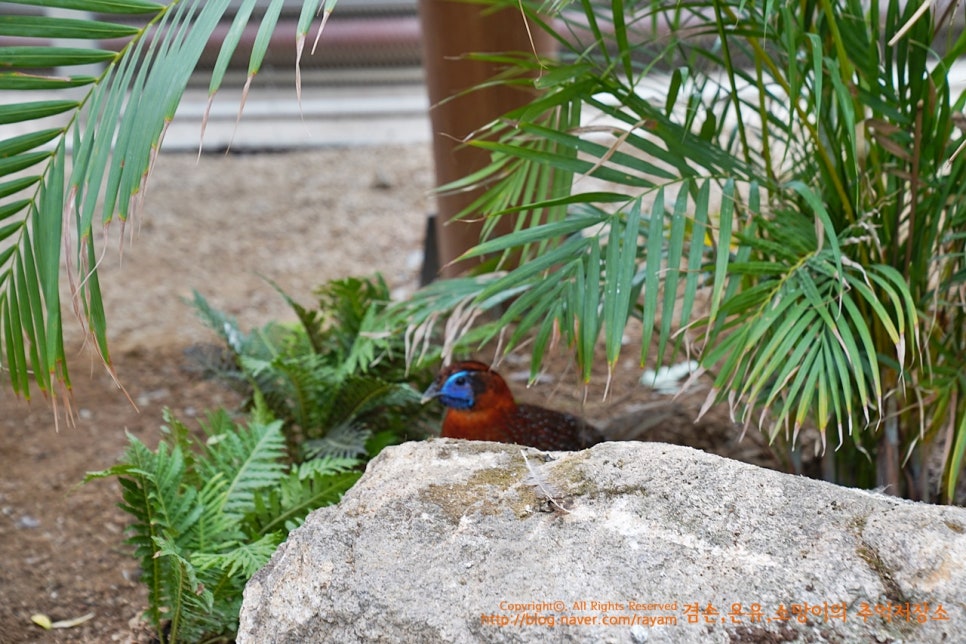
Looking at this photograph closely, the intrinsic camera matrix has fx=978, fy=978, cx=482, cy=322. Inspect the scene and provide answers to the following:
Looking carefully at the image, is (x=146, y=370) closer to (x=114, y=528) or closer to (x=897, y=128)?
(x=114, y=528)

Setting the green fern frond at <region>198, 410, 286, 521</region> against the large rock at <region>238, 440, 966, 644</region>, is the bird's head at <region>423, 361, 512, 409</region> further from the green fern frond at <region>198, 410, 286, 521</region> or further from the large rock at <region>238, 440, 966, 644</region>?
the large rock at <region>238, 440, 966, 644</region>

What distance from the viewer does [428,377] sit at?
9.91 feet

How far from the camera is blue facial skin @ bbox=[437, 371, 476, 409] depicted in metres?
2.62

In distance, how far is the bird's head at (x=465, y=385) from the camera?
2.62 m

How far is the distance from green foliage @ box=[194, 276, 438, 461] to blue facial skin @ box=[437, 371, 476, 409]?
15 centimetres

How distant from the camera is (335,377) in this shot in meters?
2.79

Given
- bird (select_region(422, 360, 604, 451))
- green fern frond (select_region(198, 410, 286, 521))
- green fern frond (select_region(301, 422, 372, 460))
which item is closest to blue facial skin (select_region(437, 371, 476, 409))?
bird (select_region(422, 360, 604, 451))

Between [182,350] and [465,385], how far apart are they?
5.18 ft

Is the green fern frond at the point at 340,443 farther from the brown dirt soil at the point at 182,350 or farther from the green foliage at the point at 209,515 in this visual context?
the brown dirt soil at the point at 182,350

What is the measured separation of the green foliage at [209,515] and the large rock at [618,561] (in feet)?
1.32

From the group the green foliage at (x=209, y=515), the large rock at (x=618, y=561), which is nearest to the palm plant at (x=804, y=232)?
the large rock at (x=618, y=561)

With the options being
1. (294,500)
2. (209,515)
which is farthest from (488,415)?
(209,515)

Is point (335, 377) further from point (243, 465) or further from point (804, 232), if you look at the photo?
point (804, 232)

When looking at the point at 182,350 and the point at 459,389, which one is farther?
the point at 182,350
